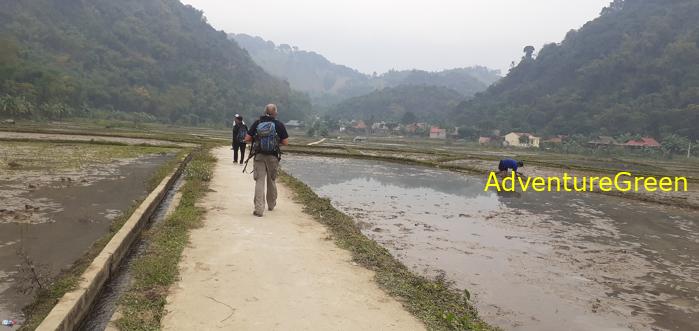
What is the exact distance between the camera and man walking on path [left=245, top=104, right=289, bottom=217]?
26.5 feet

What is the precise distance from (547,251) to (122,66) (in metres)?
112

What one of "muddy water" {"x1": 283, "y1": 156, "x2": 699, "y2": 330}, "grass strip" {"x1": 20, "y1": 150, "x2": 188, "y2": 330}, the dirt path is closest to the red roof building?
"muddy water" {"x1": 283, "y1": 156, "x2": 699, "y2": 330}

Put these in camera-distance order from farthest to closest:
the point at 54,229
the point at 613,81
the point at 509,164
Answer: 1. the point at 613,81
2. the point at 509,164
3. the point at 54,229

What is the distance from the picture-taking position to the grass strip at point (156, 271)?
3857 millimetres

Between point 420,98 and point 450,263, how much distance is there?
156679mm

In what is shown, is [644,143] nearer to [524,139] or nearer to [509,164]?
[524,139]

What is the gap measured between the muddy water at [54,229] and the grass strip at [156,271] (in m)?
0.86

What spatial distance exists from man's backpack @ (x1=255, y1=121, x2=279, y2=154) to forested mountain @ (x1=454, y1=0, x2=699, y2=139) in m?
82.4

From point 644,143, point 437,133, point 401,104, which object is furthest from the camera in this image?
point 401,104

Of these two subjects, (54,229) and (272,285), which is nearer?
(272,285)

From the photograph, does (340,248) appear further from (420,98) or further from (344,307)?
(420,98)

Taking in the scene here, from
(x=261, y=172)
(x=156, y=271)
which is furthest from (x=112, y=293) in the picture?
(x=261, y=172)

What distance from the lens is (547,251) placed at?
8.12 metres

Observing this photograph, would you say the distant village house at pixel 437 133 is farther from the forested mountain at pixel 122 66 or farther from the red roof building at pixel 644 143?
the forested mountain at pixel 122 66
